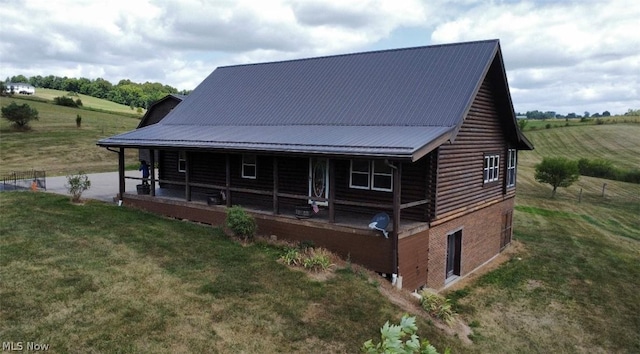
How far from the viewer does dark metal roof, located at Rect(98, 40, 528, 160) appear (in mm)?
14773

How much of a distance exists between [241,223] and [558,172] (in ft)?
109

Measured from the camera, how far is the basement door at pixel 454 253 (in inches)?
656

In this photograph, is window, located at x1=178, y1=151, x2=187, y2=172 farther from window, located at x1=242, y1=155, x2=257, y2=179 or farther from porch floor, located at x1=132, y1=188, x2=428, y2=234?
window, located at x1=242, y1=155, x2=257, y2=179

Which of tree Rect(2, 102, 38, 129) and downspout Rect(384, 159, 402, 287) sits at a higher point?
tree Rect(2, 102, 38, 129)

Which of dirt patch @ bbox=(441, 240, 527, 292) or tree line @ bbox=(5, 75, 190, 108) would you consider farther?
tree line @ bbox=(5, 75, 190, 108)

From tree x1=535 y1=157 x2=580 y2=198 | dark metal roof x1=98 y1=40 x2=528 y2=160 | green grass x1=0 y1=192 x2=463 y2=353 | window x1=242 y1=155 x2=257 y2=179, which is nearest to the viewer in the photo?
green grass x1=0 y1=192 x2=463 y2=353

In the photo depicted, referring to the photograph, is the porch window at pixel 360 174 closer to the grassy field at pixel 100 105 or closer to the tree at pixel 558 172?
the tree at pixel 558 172

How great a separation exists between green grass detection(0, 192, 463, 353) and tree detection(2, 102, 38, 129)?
1791 inches

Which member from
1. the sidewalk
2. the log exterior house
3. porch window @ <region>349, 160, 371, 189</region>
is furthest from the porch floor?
the sidewalk

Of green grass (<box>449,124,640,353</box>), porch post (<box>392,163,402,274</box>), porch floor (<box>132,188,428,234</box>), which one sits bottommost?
green grass (<box>449,124,640,353</box>)

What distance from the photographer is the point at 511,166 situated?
21.7m

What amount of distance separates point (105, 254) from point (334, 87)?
10.6 metres

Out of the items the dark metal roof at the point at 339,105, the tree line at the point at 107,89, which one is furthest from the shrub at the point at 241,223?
the tree line at the point at 107,89

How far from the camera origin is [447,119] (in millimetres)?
15133
